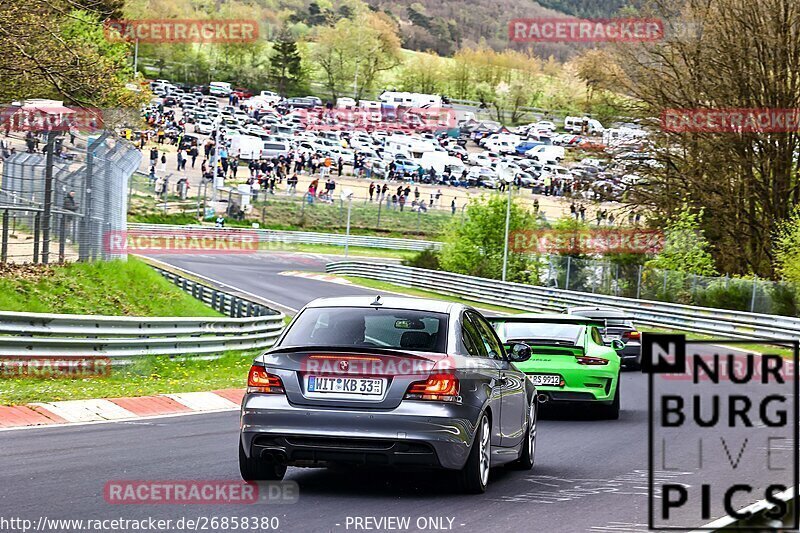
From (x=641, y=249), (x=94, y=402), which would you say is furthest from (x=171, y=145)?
(x=94, y=402)

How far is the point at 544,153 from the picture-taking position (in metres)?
112

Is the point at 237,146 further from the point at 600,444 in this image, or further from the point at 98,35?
the point at 600,444

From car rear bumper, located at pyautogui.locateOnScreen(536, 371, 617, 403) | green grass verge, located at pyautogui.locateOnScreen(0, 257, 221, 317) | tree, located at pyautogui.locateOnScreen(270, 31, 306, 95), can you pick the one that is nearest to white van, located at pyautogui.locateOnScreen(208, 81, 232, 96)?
tree, located at pyautogui.locateOnScreen(270, 31, 306, 95)

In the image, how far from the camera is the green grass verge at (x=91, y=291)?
65.5 ft

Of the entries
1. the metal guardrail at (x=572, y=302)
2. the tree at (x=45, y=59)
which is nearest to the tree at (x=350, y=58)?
the metal guardrail at (x=572, y=302)

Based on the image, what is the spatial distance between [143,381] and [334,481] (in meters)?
8.61

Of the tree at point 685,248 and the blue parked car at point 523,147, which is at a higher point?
the blue parked car at point 523,147

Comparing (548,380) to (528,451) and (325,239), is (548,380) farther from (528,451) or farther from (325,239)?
(325,239)

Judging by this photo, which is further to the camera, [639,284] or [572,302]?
[572,302]

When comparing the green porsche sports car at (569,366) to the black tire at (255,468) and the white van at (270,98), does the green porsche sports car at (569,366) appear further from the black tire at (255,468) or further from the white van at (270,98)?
the white van at (270,98)

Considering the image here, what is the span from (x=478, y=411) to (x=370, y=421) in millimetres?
896

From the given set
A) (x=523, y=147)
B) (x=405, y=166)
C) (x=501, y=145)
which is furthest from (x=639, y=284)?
(x=501, y=145)

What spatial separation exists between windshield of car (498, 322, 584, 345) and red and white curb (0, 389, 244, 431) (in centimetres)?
377

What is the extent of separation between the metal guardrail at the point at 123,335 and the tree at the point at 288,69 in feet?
408
